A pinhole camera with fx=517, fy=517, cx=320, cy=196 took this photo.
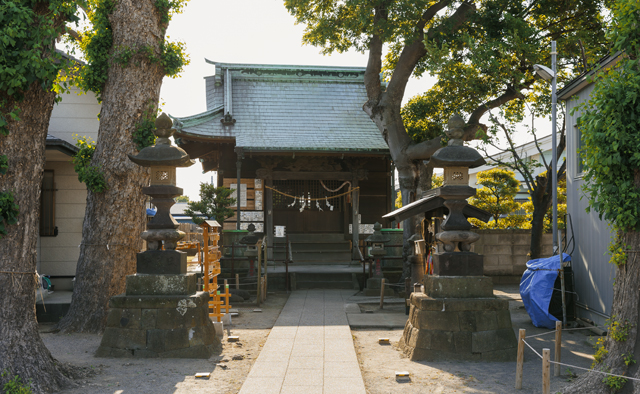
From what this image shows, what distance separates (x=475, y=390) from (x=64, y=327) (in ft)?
23.8

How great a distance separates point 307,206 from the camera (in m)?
19.5

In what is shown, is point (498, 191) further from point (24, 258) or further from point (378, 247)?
point (24, 258)

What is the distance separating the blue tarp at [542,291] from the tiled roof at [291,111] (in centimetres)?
826

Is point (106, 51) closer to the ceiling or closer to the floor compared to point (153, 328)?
closer to the ceiling

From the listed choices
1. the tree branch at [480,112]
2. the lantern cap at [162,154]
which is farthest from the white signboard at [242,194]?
the lantern cap at [162,154]

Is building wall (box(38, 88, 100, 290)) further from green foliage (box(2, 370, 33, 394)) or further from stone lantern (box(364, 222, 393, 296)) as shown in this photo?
green foliage (box(2, 370, 33, 394))

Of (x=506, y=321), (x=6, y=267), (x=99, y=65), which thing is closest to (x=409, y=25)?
(x=99, y=65)

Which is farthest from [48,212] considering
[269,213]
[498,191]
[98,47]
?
[498,191]

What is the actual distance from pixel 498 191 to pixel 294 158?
7881 millimetres

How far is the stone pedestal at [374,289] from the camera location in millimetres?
14375

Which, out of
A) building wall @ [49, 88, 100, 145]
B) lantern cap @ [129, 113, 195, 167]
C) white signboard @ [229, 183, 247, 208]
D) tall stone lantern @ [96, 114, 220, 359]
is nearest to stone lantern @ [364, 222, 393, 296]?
white signboard @ [229, 183, 247, 208]

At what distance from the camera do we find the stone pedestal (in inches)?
566

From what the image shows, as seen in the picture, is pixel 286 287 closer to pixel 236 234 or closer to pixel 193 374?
pixel 236 234

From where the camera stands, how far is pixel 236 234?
53.7ft
